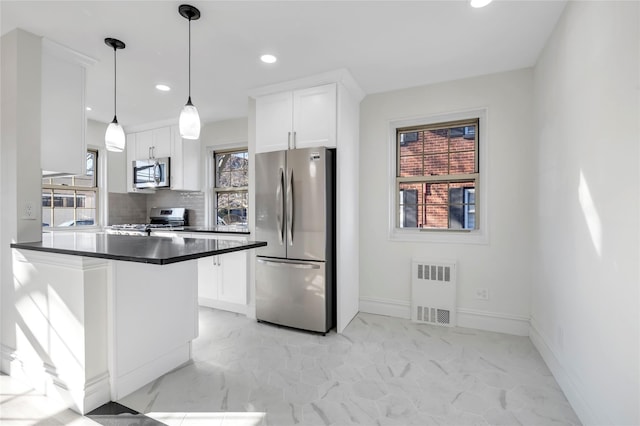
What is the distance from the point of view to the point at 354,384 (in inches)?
83.4

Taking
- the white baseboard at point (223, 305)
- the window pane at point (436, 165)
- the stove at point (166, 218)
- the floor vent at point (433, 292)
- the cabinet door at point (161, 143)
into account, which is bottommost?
the white baseboard at point (223, 305)

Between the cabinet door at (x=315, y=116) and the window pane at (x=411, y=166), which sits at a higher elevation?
the cabinet door at (x=315, y=116)

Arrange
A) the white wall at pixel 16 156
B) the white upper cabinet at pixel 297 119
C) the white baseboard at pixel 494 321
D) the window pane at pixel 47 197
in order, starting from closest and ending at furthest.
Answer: the white wall at pixel 16 156 → the white baseboard at pixel 494 321 → the white upper cabinet at pixel 297 119 → the window pane at pixel 47 197

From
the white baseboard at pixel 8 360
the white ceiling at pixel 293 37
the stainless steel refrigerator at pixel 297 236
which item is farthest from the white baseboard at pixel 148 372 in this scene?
the white ceiling at pixel 293 37

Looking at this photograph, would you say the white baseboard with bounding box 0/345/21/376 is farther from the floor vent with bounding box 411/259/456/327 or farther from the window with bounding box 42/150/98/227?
the floor vent with bounding box 411/259/456/327

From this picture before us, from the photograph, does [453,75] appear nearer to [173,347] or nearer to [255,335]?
[255,335]

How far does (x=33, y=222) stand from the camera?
2287 millimetres

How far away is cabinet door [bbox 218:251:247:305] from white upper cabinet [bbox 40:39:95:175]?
1.69 meters

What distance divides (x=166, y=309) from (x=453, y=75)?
3.36 meters

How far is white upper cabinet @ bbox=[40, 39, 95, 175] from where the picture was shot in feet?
7.80

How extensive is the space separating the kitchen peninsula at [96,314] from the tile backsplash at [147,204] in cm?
274

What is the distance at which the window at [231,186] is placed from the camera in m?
4.62

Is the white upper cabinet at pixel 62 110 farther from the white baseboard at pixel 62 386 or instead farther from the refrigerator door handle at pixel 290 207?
the refrigerator door handle at pixel 290 207

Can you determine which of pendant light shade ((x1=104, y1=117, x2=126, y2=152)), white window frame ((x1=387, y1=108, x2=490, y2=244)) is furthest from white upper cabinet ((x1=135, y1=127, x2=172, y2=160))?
white window frame ((x1=387, y1=108, x2=490, y2=244))
